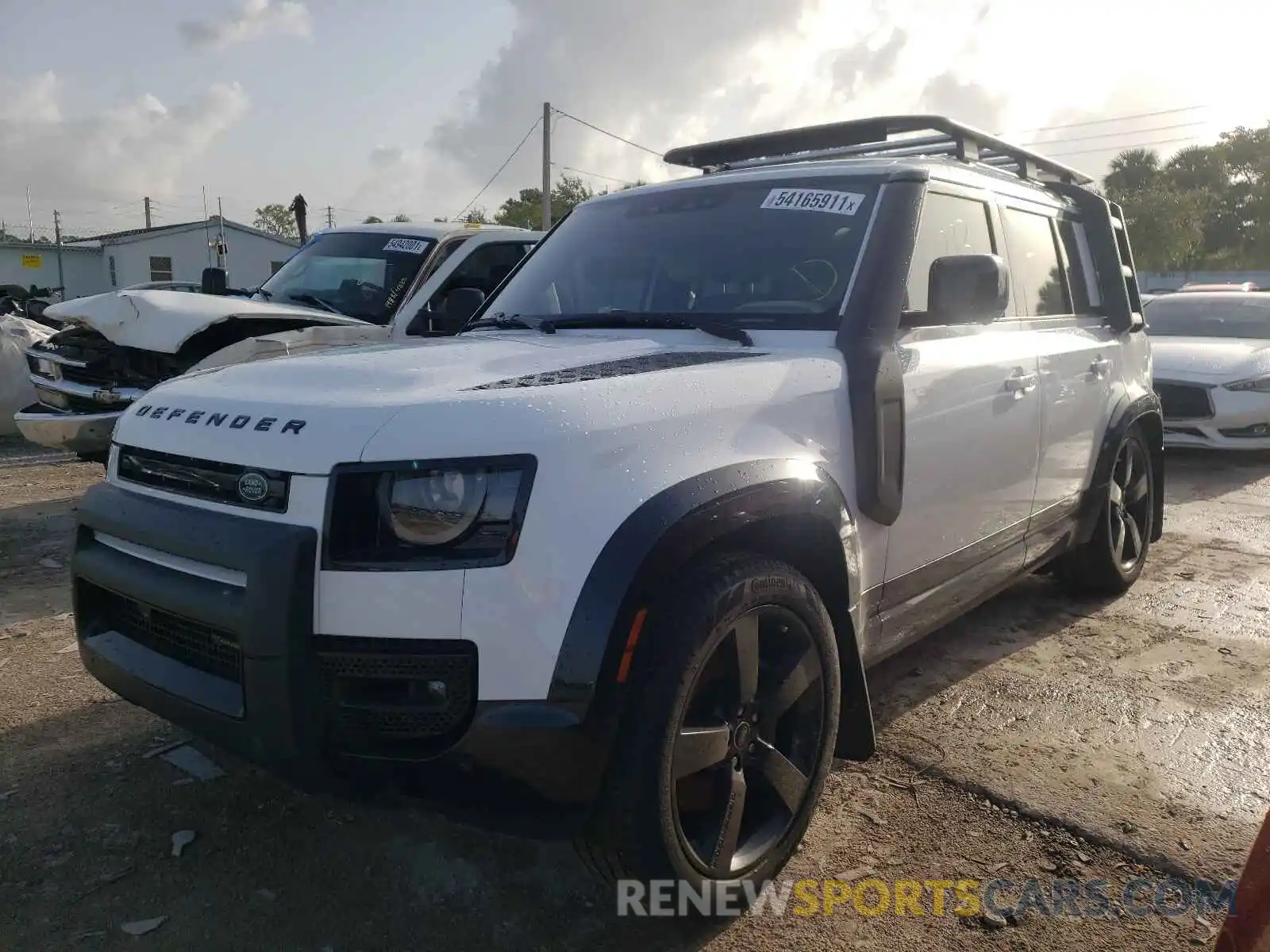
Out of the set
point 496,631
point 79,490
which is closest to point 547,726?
point 496,631

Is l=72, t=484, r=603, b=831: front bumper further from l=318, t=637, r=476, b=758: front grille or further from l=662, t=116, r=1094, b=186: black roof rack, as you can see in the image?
l=662, t=116, r=1094, b=186: black roof rack

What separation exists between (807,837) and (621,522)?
1303mm

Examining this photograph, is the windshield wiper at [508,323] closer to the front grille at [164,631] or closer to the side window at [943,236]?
the side window at [943,236]

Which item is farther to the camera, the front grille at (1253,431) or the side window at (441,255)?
the front grille at (1253,431)

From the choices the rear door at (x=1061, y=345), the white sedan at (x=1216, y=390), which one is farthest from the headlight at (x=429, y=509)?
the white sedan at (x=1216, y=390)

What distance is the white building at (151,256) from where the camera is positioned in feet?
136

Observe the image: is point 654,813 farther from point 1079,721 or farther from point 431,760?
point 1079,721

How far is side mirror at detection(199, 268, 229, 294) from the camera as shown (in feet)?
25.3

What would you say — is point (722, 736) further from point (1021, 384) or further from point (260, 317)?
point (260, 317)

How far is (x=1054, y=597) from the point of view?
5.05 m

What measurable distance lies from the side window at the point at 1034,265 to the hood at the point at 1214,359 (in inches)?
190

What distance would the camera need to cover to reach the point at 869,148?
4.45 metres

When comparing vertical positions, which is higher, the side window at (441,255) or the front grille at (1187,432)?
the side window at (441,255)

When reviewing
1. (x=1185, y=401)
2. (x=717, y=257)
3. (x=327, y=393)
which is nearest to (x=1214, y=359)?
(x=1185, y=401)
